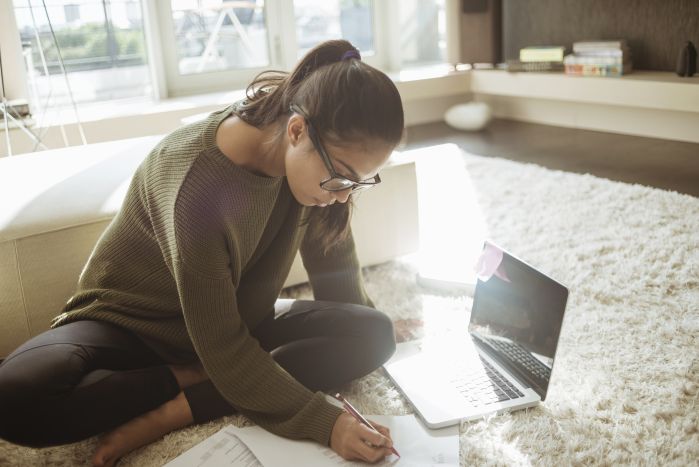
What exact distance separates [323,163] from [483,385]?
23.2 inches

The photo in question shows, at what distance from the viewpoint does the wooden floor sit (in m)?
2.79

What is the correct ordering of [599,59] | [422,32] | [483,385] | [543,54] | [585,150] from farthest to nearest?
[422,32] < [543,54] < [599,59] < [585,150] < [483,385]

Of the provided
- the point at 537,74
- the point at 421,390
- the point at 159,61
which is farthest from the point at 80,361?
the point at 537,74

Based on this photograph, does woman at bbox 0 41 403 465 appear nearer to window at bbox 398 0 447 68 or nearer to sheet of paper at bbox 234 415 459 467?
sheet of paper at bbox 234 415 459 467

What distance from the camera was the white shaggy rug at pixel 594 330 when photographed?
117cm

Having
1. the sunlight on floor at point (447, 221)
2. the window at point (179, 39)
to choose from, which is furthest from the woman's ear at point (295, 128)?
the window at point (179, 39)

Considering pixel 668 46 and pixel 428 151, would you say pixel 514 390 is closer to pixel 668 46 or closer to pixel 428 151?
pixel 428 151

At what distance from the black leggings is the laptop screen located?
0.72 feet

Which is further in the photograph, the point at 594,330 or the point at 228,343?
the point at 594,330

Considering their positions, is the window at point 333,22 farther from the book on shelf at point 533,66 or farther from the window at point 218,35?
the book on shelf at point 533,66

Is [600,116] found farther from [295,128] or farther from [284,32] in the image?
[295,128]

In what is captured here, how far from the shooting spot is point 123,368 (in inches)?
47.8

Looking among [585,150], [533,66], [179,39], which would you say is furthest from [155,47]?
[585,150]

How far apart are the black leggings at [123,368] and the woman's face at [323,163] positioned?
0.39 m
